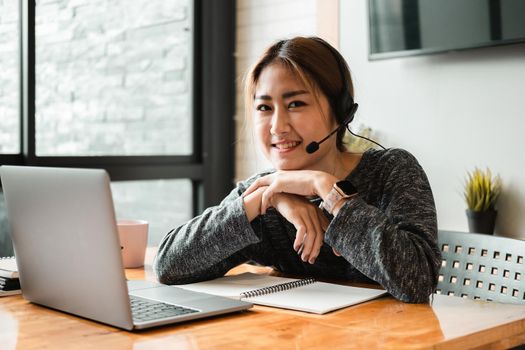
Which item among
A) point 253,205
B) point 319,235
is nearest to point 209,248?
point 253,205

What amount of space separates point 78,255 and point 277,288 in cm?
43

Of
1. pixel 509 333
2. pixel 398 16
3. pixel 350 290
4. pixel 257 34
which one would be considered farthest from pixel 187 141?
pixel 509 333

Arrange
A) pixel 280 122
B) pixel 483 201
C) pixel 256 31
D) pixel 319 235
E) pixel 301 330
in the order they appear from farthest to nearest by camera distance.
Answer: pixel 256 31 → pixel 483 201 → pixel 280 122 → pixel 319 235 → pixel 301 330

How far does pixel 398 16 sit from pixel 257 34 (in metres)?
0.88

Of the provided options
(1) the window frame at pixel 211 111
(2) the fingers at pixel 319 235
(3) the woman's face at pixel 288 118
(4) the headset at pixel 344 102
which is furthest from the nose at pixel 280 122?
(1) the window frame at pixel 211 111

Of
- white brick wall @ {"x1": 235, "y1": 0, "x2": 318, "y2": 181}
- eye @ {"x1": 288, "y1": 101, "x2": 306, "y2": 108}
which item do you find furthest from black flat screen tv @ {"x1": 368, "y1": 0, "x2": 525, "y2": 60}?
eye @ {"x1": 288, "y1": 101, "x2": 306, "y2": 108}

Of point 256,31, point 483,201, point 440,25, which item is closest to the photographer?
point 483,201

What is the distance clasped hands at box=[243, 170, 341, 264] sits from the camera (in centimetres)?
152

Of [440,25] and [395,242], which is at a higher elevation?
[440,25]

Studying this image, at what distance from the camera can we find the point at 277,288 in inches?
57.7

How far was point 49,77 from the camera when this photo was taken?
3088 mm

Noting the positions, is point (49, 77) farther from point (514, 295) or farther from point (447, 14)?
point (514, 295)

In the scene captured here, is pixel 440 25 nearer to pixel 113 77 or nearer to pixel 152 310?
pixel 113 77

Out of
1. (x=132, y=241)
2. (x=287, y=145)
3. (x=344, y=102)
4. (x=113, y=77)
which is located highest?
(x=113, y=77)
